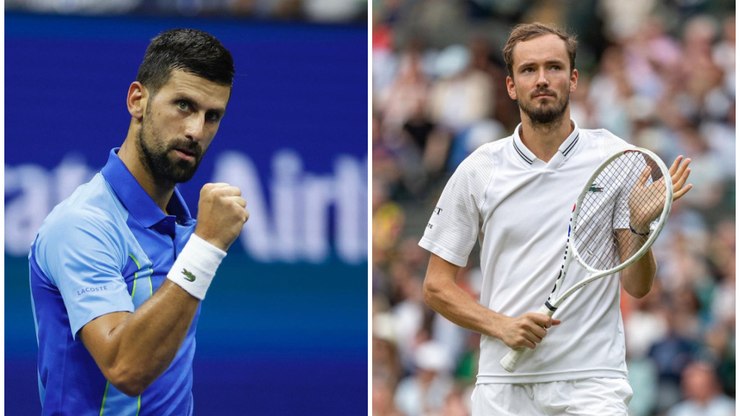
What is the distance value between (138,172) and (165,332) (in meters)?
0.53

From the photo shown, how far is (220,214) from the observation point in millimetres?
2621

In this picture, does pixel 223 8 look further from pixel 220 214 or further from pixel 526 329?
pixel 220 214

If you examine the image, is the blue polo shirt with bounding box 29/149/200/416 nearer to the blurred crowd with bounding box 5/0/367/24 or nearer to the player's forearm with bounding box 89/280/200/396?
the player's forearm with bounding box 89/280/200/396

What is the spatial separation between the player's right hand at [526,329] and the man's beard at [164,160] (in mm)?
1389

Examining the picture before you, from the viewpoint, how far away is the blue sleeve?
2617mm

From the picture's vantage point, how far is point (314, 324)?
633cm

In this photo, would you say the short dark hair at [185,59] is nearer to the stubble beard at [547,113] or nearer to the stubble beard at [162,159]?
the stubble beard at [162,159]

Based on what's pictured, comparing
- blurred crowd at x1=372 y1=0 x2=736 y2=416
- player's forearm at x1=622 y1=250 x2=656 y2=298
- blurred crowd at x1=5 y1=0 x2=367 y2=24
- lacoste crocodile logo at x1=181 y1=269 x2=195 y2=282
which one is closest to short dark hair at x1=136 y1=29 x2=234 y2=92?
lacoste crocodile logo at x1=181 y1=269 x2=195 y2=282

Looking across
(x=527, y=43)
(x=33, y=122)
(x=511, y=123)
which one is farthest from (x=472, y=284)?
(x=527, y=43)

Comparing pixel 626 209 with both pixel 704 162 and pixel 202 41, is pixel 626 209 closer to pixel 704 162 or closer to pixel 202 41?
pixel 202 41

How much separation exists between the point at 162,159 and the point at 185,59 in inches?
9.3

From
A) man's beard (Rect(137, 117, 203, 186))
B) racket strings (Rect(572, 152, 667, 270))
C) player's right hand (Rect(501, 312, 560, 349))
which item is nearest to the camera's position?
man's beard (Rect(137, 117, 203, 186))

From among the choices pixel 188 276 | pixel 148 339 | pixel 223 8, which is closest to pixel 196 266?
pixel 188 276

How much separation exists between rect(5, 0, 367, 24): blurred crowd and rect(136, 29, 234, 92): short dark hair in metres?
3.42
